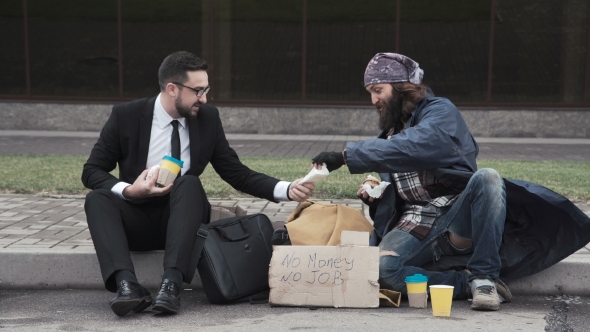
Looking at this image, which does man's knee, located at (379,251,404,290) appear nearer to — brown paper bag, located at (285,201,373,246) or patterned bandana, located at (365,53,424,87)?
brown paper bag, located at (285,201,373,246)

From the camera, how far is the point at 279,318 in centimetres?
420

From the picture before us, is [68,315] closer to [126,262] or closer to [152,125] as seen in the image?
[126,262]

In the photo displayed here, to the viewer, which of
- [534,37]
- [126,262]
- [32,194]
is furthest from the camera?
[534,37]

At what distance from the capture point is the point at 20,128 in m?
15.4

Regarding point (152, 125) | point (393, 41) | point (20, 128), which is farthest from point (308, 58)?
point (152, 125)

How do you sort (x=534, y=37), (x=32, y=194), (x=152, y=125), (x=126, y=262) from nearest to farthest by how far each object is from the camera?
(x=126, y=262) < (x=152, y=125) < (x=32, y=194) < (x=534, y=37)

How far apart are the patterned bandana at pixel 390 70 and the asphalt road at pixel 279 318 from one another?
1210 millimetres

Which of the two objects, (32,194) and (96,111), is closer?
(32,194)

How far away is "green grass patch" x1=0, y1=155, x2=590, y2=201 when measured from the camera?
729 centimetres

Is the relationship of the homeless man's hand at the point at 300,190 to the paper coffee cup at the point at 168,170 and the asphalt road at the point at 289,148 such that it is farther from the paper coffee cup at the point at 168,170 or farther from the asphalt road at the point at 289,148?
the asphalt road at the point at 289,148

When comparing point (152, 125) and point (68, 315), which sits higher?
point (152, 125)

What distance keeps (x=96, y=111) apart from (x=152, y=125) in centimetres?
1104

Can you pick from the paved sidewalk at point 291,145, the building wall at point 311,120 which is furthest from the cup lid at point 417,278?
the building wall at point 311,120

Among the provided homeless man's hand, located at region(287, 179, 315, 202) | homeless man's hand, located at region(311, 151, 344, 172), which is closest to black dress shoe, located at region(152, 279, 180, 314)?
homeless man's hand, located at region(287, 179, 315, 202)
